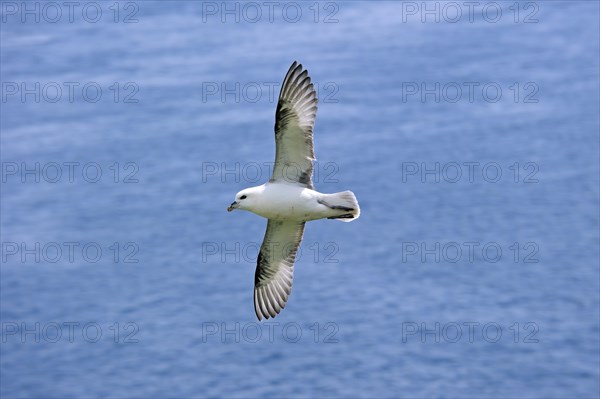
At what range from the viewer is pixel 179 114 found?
111000 mm

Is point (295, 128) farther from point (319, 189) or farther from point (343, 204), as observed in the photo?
point (319, 189)

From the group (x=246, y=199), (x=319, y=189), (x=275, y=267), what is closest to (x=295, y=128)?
(x=246, y=199)

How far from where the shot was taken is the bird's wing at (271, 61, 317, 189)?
48.2 feet

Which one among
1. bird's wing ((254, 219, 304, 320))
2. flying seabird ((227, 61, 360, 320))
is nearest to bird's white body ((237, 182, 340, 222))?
flying seabird ((227, 61, 360, 320))

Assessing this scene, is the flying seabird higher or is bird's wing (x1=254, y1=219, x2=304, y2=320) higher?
the flying seabird

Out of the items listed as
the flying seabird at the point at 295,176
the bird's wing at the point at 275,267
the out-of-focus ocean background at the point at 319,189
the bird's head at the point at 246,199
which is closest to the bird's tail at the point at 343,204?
the flying seabird at the point at 295,176

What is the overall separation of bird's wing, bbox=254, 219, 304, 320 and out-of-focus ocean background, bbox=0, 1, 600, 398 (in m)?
67.4

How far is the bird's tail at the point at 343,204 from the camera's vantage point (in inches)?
579

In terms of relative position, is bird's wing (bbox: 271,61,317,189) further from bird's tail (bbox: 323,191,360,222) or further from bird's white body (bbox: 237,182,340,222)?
bird's tail (bbox: 323,191,360,222)

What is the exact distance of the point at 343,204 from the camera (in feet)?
48.3

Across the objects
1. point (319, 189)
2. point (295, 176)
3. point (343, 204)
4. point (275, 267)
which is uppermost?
point (319, 189)

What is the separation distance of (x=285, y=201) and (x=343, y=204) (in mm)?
735

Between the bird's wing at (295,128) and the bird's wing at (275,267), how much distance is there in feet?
3.59

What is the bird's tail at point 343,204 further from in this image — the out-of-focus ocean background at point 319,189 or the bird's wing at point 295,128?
the out-of-focus ocean background at point 319,189
